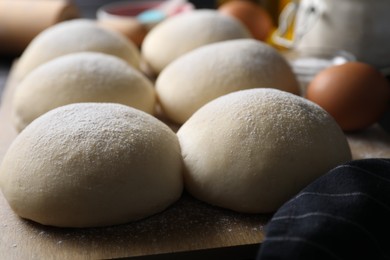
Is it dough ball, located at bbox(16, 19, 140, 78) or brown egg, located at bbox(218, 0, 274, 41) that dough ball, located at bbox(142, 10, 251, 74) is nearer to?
dough ball, located at bbox(16, 19, 140, 78)

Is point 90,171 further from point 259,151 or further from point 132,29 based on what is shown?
point 132,29

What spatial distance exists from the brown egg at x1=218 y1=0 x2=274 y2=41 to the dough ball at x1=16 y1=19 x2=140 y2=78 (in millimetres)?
398

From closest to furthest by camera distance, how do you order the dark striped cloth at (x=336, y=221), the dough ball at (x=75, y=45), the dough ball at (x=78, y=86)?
1. the dark striped cloth at (x=336, y=221)
2. the dough ball at (x=78, y=86)
3. the dough ball at (x=75, y=45)

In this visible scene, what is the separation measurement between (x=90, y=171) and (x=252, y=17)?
970 mm

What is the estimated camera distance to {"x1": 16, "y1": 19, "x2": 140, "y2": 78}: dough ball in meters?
1.25

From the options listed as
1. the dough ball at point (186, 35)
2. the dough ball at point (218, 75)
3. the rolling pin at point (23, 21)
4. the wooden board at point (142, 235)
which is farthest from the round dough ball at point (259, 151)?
the rolling pin at point (23, 21)

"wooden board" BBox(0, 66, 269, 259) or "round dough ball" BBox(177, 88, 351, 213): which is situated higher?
"round dough ball" BBox(177, 88, 351, 213)

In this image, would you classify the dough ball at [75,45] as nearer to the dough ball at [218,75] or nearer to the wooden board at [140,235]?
the dough ball at [218,75]

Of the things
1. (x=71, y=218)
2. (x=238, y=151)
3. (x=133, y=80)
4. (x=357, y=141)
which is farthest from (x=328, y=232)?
(x=133, y=80)

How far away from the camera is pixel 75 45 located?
1250 mm

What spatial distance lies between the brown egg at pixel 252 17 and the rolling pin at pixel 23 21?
1.49 ft

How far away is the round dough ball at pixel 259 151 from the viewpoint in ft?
2.56

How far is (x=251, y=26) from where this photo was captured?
1609mm

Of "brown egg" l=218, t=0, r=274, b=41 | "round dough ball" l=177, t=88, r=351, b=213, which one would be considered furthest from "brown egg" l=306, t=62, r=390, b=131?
"brown egg" l=218, t=0, r=274, b=41
